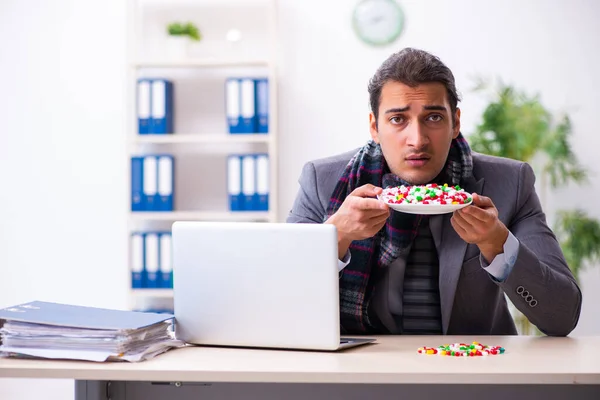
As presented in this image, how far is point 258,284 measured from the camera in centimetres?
157

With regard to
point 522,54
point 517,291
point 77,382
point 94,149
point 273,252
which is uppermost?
point 522,54

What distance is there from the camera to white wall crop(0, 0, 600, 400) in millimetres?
4191

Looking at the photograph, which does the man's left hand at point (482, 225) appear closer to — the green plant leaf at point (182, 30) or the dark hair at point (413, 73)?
the dark hair at point (413, 73)

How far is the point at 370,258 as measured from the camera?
6.63 feet

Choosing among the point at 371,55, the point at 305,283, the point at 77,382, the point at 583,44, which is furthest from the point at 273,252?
the point at 583,44

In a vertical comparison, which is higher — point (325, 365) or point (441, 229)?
point (441, 229)

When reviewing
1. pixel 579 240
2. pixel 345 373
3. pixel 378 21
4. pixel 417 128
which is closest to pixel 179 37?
pixel 378 21

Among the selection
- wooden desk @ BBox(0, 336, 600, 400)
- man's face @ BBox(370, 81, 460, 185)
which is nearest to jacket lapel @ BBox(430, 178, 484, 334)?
man's face @ BBox(370, 81, 460, 185)

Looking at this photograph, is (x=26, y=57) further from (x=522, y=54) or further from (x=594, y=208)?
(x=594, y=208)

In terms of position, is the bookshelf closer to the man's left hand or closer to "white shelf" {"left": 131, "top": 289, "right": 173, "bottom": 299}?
"white shelf" {"left": 131, "top": 289, "right": 173, "bottom": 299}

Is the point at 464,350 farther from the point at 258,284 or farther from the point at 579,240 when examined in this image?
the point at 579,240

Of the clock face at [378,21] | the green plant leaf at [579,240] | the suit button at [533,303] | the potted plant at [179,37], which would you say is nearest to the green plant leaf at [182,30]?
the potted plant at [179,37]

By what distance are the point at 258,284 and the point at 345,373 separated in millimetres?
299

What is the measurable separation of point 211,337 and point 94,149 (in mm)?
2925
